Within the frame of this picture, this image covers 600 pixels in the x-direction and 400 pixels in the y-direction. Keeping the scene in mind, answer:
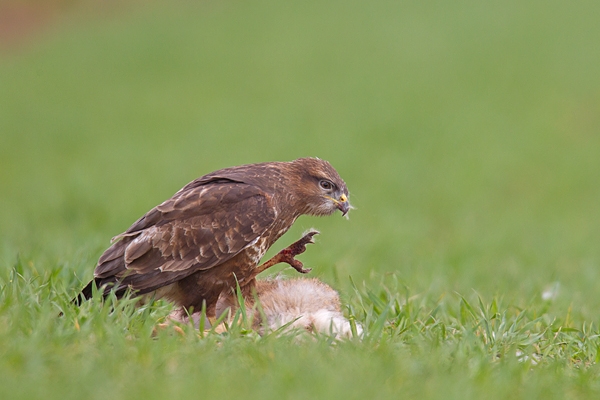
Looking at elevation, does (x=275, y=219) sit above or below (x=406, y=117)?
above

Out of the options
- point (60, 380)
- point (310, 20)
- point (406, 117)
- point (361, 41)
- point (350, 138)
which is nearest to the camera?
point (60, 380)

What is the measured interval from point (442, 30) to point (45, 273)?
2201 centimetres

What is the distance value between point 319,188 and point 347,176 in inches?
313

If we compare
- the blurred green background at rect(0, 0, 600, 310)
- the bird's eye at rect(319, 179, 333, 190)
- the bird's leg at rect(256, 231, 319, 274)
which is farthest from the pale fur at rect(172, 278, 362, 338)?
the blurred green background at rect(0, 0, 600, 310)

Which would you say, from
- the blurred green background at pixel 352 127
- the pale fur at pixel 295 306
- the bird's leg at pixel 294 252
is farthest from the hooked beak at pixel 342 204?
the blurred green background at pixel 352 127

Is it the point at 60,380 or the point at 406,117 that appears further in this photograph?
the point at 406,117

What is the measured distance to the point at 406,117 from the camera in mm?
17172

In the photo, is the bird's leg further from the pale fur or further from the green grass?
the green grass

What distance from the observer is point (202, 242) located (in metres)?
4.78

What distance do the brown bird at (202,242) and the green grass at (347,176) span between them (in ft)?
1.01

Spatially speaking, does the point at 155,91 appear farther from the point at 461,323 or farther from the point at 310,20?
the point at 461,323

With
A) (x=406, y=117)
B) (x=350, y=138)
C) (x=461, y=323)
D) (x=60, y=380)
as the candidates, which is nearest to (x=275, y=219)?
(x=461, y=323)

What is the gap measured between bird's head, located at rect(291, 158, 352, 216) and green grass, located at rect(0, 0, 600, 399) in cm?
60

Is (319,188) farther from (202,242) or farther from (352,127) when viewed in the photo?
(352,127)
